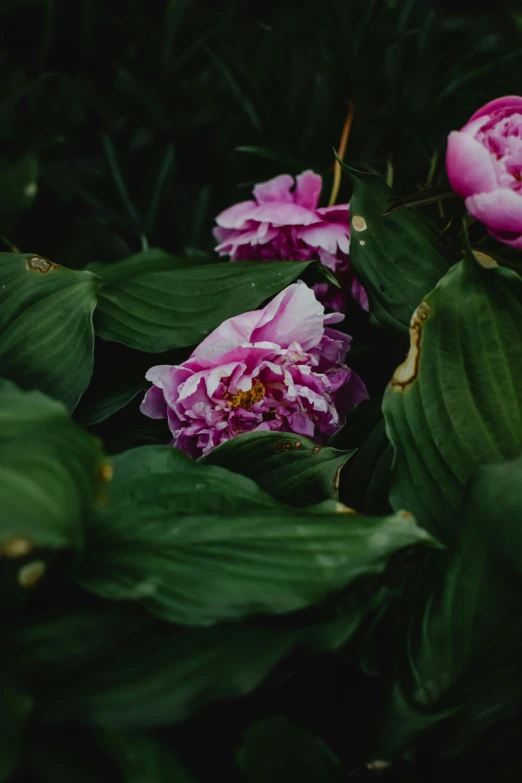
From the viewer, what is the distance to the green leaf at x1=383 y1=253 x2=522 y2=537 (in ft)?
1.35

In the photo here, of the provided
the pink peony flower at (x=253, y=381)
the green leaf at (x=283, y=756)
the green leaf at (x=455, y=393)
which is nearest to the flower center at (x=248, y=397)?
the pink peony flower at (x=253, y=381)

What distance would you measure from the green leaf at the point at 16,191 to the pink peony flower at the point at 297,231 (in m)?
0.22

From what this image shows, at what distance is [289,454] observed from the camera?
451 millimetres

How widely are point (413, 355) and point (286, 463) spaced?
0.35 feet

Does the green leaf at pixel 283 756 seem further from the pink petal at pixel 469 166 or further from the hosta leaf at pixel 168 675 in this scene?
the pink petal at pixel 469 166

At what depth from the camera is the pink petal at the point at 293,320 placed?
0.47 meters

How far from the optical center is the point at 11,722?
291 mm

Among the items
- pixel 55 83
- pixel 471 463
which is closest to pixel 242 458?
pixel 471 463

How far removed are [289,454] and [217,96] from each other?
1.83 ft

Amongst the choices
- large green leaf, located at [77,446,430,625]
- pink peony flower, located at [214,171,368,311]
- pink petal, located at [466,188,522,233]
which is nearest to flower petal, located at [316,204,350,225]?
pink peony flower, located at [214,171,368,311]

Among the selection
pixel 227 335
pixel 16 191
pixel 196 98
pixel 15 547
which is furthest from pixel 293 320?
pixel 196 98

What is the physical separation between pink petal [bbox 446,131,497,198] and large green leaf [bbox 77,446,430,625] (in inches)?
9.2

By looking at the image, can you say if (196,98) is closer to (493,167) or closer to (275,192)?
(275,192)

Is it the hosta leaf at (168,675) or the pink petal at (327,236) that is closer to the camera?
the hosta leaf at (168,675)
